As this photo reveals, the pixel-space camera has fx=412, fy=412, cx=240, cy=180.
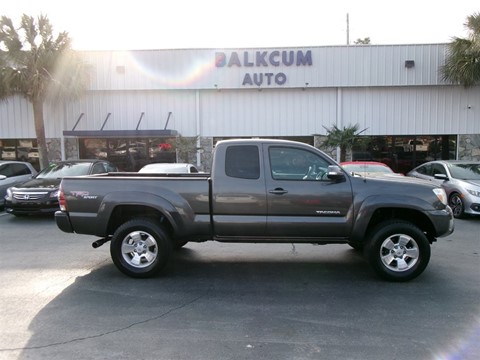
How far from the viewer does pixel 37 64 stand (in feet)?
52.2

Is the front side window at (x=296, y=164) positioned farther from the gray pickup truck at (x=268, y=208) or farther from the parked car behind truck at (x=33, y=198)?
the parked car behind truck at (x=33, y=198)

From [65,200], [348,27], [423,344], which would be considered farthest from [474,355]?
[348,27]

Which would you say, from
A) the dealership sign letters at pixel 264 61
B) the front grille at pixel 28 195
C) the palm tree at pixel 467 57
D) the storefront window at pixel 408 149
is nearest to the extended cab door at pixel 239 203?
the front grille at pixel 28 195

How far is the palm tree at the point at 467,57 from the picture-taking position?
15742 mm

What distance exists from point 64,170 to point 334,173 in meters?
9.00

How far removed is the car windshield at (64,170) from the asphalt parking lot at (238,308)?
4.82 meters

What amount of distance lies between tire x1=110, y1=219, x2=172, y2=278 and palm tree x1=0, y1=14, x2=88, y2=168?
12738mm

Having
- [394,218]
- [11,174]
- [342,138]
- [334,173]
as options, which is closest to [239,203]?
[334,173]

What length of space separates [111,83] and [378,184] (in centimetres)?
1564

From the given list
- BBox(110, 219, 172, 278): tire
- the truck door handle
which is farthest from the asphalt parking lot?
the truck door handle

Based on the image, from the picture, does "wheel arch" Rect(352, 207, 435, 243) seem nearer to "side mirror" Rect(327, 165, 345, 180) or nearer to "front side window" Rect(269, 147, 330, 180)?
"side mirror" Rect(327, 165, 345, 180)

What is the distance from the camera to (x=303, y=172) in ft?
18.3

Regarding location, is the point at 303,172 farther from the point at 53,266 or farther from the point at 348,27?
the point at 348,27

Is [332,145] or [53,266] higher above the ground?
[332,145]
